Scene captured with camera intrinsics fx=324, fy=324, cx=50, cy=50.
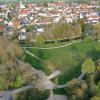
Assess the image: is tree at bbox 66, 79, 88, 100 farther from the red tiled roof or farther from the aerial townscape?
the red tiled roof

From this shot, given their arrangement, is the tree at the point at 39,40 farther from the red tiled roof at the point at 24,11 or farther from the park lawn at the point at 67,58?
the red tiled roof at the point at 24,11

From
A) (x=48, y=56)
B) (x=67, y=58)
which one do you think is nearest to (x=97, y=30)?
(x=67, y=58)

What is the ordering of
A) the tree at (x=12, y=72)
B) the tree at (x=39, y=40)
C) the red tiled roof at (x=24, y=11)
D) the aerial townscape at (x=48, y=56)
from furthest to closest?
1. the red tiled roof at (x=24, y=11)
2. the tree at (x=39, y=40)
3. the tree at (x=12, y=72)
4. the aerial townscape at (x=48, y=56)

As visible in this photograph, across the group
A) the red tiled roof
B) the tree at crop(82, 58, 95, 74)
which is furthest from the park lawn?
the red tiled roof

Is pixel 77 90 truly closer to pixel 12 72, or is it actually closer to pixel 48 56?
pixel 12 72

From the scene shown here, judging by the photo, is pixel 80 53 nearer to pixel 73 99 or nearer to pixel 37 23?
pixel 73 99

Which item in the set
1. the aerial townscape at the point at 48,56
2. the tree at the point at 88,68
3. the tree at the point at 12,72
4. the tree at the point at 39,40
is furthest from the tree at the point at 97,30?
the tree at the point at 12,72

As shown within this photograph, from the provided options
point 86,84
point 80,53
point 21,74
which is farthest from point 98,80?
point 80,53
